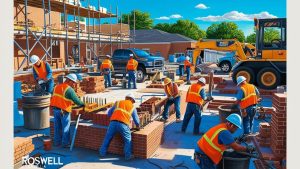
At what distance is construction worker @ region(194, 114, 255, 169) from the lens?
4.93m

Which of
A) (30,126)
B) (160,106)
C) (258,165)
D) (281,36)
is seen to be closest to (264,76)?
(281,36)

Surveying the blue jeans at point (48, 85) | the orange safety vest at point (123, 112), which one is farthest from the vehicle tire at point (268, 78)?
the orange safety vest at point (123, 112)

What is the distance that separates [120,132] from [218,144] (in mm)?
2325

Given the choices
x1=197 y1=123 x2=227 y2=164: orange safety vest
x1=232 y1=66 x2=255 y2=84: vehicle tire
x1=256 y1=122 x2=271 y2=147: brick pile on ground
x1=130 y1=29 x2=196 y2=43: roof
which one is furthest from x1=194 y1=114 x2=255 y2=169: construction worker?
x1=130 y1=29 x2=196 y2=43: roof

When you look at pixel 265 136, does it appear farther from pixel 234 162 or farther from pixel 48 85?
pixel 48 85

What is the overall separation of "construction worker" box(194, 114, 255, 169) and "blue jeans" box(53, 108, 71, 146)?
3.60 meters

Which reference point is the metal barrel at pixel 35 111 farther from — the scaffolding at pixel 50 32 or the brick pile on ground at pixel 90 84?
the scaffolding at pixel 50 32

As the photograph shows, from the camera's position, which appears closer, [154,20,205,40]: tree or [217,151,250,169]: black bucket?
[217,151,250,169]: black bucket

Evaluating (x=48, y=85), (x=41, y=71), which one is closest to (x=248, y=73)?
(x=48, y=85)

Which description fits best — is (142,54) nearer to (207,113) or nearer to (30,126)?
(207,113)

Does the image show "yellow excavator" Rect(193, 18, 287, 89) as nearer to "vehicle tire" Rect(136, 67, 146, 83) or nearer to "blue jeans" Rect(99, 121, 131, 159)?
"vehicle tire" Rect(136, 67, 146, 83)

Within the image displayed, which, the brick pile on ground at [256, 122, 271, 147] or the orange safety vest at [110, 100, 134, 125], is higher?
the orange safety vest at [110, 100, 134, 125]

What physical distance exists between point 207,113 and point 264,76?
576 centimetres

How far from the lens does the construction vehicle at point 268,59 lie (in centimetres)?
1502
